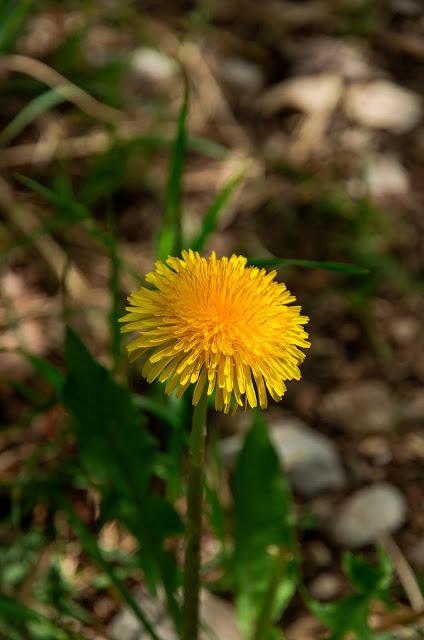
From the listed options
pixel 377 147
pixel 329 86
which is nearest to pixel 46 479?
pixel 377 147

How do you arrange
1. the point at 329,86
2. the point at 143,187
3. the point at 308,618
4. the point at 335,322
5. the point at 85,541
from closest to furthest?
1. the point at 85,541
2. the point at 308,618
3. the point at 335,322
4. the point at 143,187
5. the point at 329,86

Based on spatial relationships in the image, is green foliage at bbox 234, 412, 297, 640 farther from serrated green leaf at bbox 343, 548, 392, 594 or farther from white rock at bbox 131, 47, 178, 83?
white rock at bbox 131, 47, 178, 83

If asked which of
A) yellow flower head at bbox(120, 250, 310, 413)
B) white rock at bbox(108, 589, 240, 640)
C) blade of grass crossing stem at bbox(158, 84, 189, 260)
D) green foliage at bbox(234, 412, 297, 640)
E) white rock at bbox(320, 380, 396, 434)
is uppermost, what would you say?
yellow flower head at bbox(120, 250, 310, 413)

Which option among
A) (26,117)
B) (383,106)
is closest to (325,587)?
(26,117)

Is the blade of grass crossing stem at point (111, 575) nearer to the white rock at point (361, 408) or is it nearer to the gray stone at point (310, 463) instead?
the gray stone at point (310, 463)

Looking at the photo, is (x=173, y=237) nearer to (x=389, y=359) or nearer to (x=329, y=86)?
(x=389, y=359)

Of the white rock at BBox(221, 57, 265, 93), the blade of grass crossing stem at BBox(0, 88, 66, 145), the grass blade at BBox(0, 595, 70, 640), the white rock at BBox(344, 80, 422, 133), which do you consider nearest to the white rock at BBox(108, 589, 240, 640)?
the grass blade at BBox(0, 595, 70, 640)
